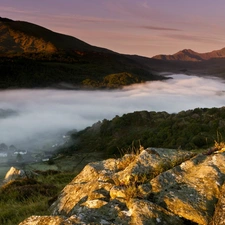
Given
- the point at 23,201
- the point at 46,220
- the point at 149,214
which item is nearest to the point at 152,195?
the point at 149,214

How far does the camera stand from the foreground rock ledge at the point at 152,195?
7.33m

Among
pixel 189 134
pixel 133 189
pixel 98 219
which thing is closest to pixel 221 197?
pixel 133 189

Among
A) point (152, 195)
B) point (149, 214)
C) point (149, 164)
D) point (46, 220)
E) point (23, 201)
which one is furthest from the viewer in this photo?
point (23, 201)

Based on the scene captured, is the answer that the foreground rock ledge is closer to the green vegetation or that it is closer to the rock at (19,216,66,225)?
the rock at (19,216,66,225)

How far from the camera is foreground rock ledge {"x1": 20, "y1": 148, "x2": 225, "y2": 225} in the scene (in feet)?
24.1

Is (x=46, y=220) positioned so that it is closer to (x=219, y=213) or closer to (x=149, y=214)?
(x=149, y=214)

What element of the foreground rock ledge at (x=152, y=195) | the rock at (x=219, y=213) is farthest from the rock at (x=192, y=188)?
the rock at (x=219, y=213)

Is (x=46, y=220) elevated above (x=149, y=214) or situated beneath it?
situated beneath

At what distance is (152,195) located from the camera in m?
8.50

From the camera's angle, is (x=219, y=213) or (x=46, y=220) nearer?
(x=46, y=220)

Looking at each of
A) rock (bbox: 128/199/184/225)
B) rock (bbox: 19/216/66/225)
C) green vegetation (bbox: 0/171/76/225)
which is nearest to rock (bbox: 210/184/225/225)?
rock (bbox: 128/199/184/225)

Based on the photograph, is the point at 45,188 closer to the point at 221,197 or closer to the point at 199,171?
the point at 199,171

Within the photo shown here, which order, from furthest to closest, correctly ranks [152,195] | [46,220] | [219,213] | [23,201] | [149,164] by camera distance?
[23,201]
[149,164]
[152,195]
[219,213]
[46,220]

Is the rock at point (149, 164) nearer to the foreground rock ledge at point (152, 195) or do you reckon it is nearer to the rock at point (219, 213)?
the foreground rock ledge at point (152, 195)
